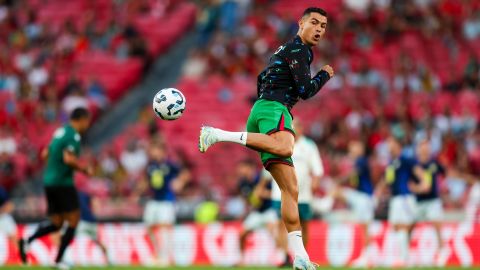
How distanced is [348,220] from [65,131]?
26.5 ft

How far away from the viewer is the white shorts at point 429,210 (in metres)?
19.3

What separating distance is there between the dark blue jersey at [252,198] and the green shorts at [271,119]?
7.13 m

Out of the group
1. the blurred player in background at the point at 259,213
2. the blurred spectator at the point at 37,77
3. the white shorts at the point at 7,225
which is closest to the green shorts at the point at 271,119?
the blurred player in background at the point at 259,213

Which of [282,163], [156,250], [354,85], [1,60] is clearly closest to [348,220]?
[156,250]

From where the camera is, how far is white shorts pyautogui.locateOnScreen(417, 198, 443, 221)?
19.3m

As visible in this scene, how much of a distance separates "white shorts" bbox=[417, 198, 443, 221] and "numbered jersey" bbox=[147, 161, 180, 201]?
189 inches

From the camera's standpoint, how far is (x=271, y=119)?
11.2m

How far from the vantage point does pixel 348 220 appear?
21.2m

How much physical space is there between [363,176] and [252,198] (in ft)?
8.97

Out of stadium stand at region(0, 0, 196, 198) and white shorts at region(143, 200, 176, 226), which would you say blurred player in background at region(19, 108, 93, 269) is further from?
stadium stand at region(0, 0, 196, 198)

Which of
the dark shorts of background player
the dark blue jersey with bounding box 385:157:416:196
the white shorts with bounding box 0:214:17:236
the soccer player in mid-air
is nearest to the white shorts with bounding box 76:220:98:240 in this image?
the white shorts with bounding box 0:214:17:236

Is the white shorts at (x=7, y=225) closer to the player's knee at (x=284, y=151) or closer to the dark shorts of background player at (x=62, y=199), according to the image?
the dark shorts of background player at (x=62, y=199)

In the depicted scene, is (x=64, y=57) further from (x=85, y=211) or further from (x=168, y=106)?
(x=168, y=106)

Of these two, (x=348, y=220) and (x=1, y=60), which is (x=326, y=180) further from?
(x=1, y=60)
